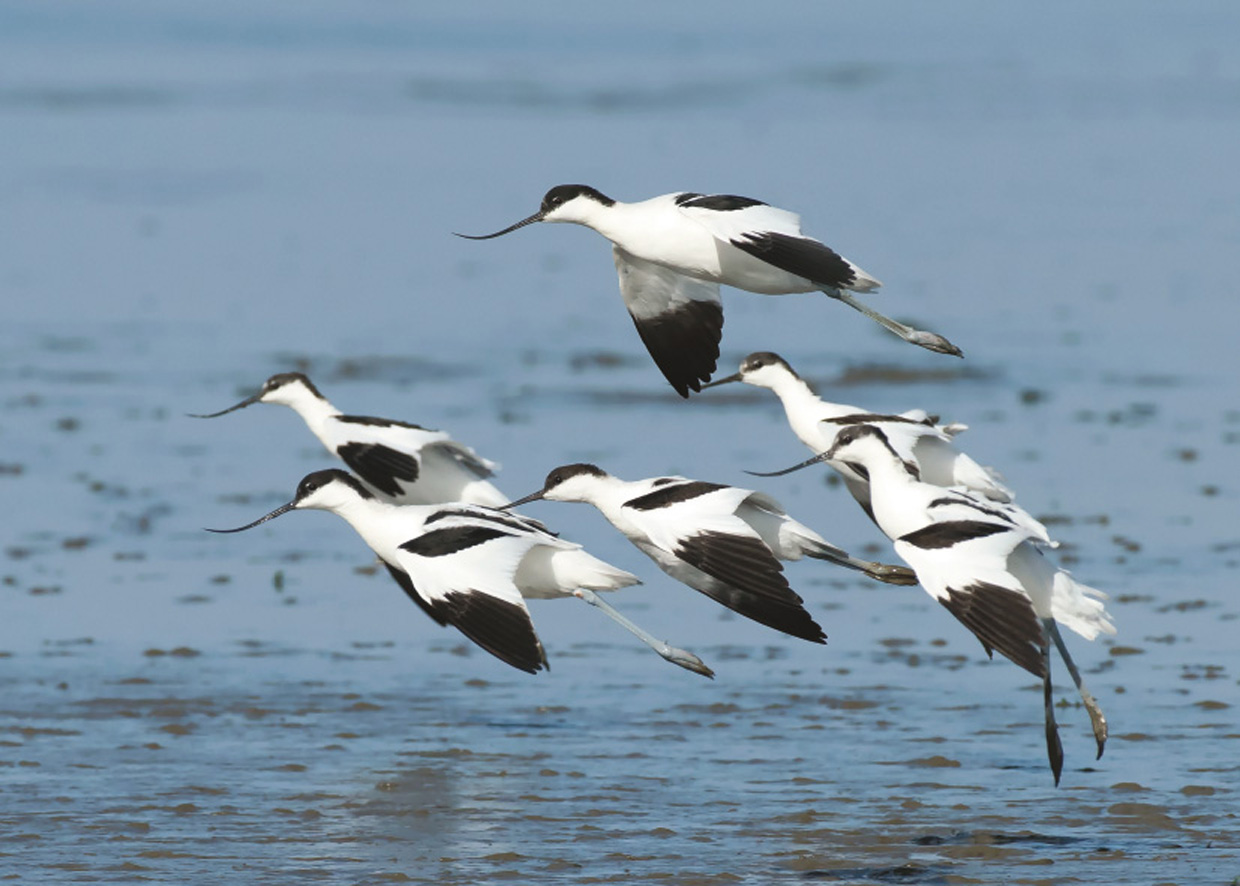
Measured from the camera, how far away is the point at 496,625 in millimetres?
8359

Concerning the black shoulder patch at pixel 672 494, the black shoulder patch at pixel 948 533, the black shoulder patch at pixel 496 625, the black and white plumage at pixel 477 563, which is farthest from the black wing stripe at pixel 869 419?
the black shoulder patch at pixel 496 625

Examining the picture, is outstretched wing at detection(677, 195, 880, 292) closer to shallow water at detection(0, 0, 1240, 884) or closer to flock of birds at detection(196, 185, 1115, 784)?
flock of birds at detection(196, 185, 1115, 784)

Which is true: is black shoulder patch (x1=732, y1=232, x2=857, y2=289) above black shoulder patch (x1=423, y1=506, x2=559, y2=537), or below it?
above

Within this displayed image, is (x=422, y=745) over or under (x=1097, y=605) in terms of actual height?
under

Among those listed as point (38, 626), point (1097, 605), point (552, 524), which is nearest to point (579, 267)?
point (552, 524)

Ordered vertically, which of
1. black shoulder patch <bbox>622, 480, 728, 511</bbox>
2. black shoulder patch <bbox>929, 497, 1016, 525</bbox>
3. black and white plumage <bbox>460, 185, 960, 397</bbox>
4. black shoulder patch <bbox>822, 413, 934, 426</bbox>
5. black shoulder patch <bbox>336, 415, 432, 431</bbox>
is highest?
black and white plumage <bbox>460, 185, 960, 397</bbox>

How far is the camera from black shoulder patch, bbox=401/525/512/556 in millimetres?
8695

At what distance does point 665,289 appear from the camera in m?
9.90

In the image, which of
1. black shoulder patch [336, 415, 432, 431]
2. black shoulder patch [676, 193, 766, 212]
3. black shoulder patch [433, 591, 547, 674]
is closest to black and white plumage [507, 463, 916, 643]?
black shoulder patch [433, 591, 547, 674]

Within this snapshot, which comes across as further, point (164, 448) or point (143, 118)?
point (143, 118)

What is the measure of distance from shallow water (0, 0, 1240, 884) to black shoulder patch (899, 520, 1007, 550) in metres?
1.44

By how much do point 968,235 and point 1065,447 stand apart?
11.2 meters

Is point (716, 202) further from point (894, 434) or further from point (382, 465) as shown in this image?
point (382, 465)

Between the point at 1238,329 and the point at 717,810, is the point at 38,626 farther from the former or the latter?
the point at 1238,329
